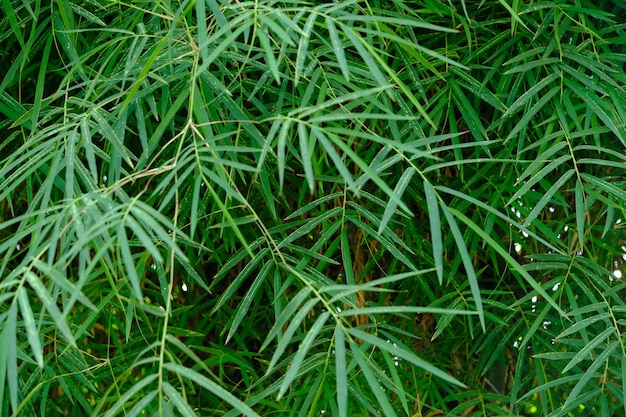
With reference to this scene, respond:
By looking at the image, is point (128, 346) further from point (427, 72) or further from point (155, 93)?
point (427, 72)

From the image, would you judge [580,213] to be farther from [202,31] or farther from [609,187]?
[202,31]

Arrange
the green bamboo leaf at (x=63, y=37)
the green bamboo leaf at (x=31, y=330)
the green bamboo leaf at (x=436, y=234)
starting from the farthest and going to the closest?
the green bamboo leaf at (x=63, y=37)
the green bamboo leaf at (x=436, y=234)
the green bamboo leaf at (x=31, y=330)

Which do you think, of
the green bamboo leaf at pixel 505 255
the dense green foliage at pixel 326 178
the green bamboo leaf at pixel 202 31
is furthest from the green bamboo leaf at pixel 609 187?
the green bamboo leaf at pixel 202 31

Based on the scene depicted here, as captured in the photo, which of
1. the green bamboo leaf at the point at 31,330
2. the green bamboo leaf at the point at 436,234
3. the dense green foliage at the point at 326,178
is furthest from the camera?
the dense green foliage at the point at 326,178

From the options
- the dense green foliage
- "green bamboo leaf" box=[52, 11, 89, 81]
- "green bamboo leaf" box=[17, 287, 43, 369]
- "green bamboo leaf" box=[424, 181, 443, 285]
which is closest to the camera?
"green bamboo leaf" box=[17, 287, 43, 369]

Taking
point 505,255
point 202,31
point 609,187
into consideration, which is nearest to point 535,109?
point 609,187

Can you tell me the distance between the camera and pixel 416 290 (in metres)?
1.73

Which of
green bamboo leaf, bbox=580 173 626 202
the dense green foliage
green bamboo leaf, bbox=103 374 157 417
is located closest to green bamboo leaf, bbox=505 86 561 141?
the dense green foliage

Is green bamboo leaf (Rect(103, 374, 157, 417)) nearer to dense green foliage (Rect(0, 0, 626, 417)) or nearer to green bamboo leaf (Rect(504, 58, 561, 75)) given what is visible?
dense green foliage (Rect(0, 0, 626, 417))

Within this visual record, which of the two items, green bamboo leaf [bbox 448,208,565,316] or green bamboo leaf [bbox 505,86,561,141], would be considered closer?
green bamboo leaf [bbox 448,208,565,316]

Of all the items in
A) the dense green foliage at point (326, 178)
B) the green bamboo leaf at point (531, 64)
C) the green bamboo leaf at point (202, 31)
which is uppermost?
the green bamboo leaf at point (202, 31)

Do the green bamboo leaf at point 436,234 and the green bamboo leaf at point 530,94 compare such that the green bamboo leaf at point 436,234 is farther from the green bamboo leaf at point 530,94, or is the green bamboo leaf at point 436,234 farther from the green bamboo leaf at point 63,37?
the green bamboo leaf at point 63,37

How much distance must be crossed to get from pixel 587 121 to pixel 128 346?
862mm

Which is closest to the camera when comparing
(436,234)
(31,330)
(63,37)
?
(31,330)
